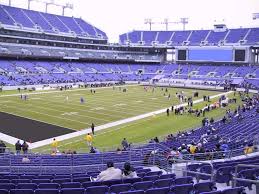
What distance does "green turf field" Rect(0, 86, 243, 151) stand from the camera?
26.5 meters

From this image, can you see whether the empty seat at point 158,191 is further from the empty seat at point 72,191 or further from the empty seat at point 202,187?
the empty seat at point 72,191

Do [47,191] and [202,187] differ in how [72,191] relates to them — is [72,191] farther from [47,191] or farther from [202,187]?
[202,187]

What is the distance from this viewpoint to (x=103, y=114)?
35875 millimetres

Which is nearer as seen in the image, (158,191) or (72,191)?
(158,191)

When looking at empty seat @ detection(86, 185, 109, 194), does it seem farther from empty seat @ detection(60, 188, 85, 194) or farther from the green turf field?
the green turf field

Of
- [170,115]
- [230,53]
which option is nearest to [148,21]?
[230,53]

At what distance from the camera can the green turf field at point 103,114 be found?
2650 centimetres

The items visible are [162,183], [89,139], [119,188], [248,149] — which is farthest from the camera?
[89,139]

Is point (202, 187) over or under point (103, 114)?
Answer: over

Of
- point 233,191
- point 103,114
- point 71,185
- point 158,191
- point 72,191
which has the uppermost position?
point 233,191

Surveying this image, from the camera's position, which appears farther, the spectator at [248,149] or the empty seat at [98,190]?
the spectator at [248,149]

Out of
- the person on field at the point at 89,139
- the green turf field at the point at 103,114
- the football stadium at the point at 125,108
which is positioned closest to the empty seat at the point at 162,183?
the football stadium at the point at 125,108

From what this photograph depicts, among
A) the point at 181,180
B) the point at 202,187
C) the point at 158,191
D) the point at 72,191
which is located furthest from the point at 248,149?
the point at 72,191

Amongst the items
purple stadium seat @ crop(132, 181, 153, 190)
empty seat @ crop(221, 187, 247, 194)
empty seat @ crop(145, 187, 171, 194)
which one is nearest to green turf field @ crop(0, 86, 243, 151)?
purple stadium seat @ crop(132, 181, 153, 190)
